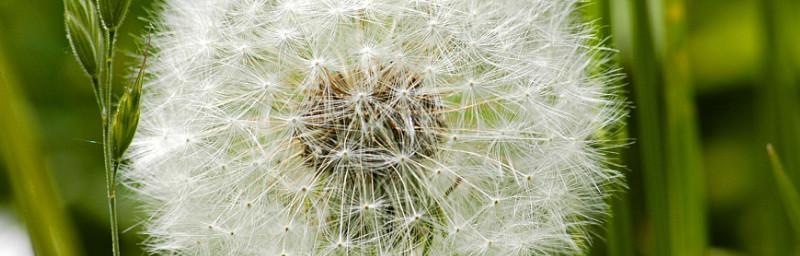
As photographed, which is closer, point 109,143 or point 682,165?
point 109,143

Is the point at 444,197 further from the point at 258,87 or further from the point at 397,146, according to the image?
the point at 258,87

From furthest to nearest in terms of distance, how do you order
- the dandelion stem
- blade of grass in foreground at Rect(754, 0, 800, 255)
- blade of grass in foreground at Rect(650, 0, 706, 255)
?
1. blade of grass in foreground at Rect(754, 0, 800, 255)
2. blade of grass in foreground at Rect(650, 0, 706, 255)
3. the dandelion stem

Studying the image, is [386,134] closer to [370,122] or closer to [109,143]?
[370,122]

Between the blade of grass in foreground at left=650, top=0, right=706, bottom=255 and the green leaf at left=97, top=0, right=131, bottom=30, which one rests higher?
the green leaf at left=97, top=0, right=131, bottom=30

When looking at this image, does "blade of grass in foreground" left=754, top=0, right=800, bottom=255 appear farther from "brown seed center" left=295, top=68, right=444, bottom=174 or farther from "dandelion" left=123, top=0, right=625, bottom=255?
"brown seed center" left=295, top=68, right=444, bottom=174

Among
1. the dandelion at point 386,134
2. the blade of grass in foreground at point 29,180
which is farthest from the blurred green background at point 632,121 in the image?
the blade of grass in foreground at point 29,180

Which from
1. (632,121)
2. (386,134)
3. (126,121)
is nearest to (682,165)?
(386,134)

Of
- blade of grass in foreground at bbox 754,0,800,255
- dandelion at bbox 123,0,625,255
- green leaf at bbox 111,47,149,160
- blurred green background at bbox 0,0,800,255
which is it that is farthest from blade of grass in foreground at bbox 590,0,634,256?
blurred green background at bbox 0,0,800,255
